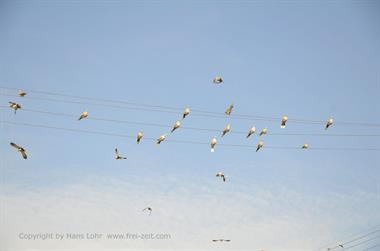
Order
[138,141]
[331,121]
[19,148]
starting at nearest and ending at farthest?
[19,148]
[138,141]
[331,121]

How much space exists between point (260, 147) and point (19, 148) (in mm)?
23618

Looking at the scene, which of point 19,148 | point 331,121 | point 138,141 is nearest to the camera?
point 19,148

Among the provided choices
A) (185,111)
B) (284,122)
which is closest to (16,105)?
(185,111)

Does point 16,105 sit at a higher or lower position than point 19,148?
higher

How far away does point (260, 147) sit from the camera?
214 ft

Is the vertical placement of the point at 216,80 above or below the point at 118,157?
above

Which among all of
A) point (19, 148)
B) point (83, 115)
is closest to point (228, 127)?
point (83, 115)

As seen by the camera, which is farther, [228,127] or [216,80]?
[228,127]

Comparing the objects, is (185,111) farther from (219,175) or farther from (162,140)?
(219,175)

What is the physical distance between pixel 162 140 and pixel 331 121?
18.1m

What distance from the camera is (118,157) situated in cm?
6266

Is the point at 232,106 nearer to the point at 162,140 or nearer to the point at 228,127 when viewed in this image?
the point at 228,127

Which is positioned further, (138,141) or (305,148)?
(305,148)

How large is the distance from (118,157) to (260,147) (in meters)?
14.4
